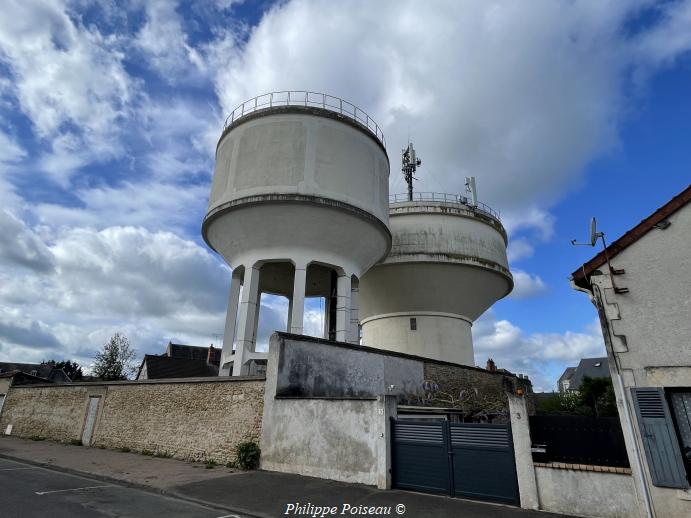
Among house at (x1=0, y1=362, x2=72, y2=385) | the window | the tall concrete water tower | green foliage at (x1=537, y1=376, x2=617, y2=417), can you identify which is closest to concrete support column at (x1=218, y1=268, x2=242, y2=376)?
the tall concrete water tower

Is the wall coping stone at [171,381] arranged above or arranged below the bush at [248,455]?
above

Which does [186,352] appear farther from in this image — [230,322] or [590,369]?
[590,369]

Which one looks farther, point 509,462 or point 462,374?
point 462,374

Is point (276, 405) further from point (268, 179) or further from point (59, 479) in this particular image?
point (268, 179)

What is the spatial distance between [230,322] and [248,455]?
582cm

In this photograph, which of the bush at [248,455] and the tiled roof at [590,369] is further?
the tiled roof at [590,369]

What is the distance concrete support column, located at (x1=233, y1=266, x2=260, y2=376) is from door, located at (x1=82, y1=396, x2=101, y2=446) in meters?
6.59

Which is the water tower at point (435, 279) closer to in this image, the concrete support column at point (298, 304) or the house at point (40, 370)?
the concrete support column at point (298, 304)

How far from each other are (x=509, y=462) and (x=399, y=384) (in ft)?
25.4

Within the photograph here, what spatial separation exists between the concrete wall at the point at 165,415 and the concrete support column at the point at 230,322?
1.86 m

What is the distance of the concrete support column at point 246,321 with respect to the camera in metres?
13.6

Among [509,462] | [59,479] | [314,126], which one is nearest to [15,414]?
[59,479]

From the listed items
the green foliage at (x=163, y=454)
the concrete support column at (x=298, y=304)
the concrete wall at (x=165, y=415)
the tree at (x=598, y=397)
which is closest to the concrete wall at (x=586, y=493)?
the concrete wall at (x=165, y=415)

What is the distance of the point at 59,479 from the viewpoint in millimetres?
9500
